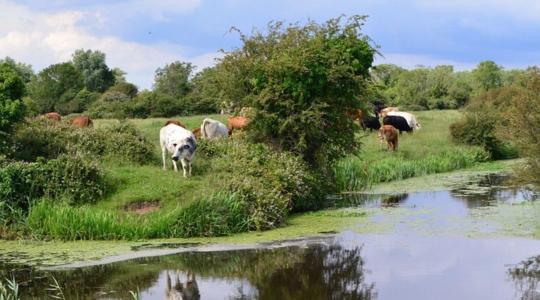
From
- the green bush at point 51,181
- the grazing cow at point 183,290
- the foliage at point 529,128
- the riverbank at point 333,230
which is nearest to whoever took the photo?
the grazing cow at point 183,290

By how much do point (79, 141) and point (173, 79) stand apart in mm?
43786

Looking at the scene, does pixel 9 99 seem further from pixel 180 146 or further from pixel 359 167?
pixel 359 167

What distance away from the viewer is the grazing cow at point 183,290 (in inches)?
426

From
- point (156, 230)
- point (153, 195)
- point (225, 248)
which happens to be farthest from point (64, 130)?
point (225, 248)

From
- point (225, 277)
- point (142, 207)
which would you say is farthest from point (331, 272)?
point (142, 207)

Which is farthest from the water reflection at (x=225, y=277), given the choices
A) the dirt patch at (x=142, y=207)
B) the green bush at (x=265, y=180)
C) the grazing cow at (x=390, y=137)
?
the grazing cow at (x=390, y=137)

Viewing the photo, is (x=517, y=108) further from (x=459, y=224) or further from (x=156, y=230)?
(x=156, y=230)

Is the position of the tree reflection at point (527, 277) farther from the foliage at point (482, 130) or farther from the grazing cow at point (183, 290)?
the foliage at point (482, 130)

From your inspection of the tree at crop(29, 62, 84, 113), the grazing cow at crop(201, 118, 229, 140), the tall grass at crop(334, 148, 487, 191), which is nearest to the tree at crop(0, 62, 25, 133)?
the grazing cow at crop(201, 118, 229, 140)

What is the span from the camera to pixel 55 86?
2280 inches

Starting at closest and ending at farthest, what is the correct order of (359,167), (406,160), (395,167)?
(359,167) → (395,167) → (406,160)

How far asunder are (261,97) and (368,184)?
6.00 meters

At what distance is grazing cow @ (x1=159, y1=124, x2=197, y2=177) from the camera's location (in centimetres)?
1748

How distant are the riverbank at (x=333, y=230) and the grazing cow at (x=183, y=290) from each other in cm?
192
